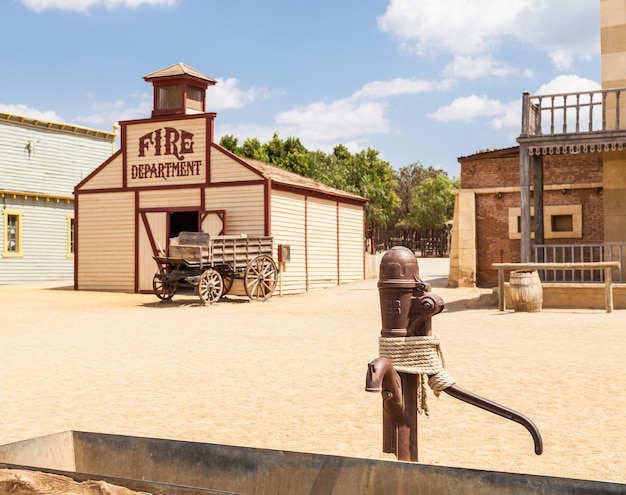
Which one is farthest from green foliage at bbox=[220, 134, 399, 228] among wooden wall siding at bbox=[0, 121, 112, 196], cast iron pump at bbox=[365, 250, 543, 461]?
cast iron pump at bbox=[365, 250, 543, 461]

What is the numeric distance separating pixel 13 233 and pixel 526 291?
22366 mm

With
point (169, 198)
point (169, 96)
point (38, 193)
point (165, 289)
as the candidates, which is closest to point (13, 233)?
point (38, 193)

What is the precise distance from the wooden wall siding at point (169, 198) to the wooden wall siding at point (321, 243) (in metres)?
3.85

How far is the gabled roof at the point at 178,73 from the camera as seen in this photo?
23.7 m

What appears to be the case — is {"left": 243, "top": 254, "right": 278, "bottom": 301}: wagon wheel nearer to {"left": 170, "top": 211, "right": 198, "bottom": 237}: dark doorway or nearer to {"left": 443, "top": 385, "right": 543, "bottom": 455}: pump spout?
{"left": 170, "top": 211, "right": 198, "bottom": 237}: dark doorway

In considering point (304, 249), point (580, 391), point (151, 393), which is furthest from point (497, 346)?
point (304, 249)

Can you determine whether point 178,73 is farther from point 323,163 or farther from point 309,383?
point 323,163

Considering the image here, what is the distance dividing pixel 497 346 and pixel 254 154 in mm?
38486

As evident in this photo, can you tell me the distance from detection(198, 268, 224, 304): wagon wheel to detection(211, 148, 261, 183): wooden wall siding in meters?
4.02

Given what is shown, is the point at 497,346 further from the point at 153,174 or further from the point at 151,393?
the point at 153,174

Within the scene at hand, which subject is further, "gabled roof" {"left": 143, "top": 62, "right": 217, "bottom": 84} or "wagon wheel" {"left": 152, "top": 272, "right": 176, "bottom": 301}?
"gabled roof" {"left": 143, "top": 62, "right": 217, "bottom": 84}

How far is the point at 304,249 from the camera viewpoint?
79.9 ft

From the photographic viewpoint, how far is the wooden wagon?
19062 mm

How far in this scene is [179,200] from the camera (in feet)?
77.3
